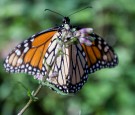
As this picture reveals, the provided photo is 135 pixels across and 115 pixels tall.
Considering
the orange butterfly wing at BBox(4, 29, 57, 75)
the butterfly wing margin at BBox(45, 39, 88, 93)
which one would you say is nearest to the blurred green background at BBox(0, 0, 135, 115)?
the butterfly wing margin at BBox(45, 39, 88, 93)

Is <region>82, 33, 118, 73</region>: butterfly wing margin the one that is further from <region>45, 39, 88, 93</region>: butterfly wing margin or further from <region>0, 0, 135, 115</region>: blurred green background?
<region>0, 0, 135, 115</region>: blurred green background

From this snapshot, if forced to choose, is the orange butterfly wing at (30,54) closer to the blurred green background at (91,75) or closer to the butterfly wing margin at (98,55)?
Answer: the butterfly wing margin at (98,55)

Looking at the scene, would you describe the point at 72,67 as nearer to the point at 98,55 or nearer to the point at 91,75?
the point at 98,55

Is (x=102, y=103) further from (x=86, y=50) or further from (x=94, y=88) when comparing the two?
(x=86, y=50)

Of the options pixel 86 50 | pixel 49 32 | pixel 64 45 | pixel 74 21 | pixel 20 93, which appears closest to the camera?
pixel 64 45

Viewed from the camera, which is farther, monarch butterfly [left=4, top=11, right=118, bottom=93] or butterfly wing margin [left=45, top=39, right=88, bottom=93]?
butterfly wing margin [left=45, top=39, right=88, bottom=93]

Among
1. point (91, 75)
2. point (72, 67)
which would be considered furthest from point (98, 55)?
point (91, 75)

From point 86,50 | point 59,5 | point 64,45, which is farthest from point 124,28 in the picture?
point 64,45
